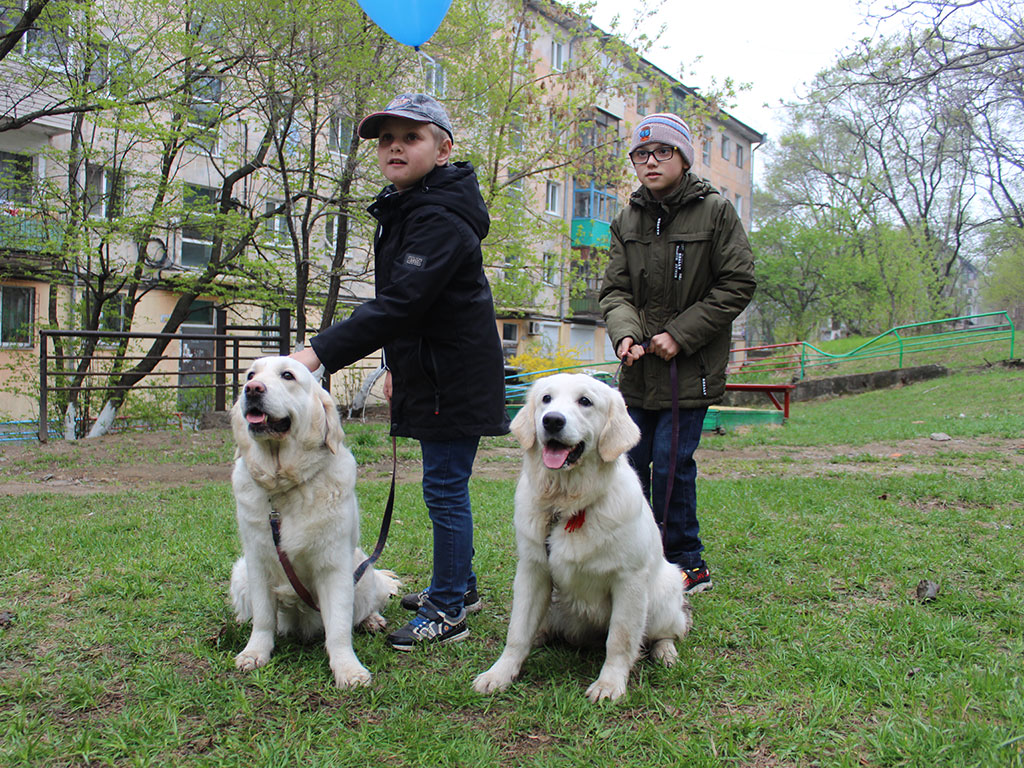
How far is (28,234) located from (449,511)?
12515mm

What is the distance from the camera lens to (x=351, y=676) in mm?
2654

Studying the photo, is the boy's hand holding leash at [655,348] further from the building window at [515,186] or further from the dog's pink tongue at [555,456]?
the building window at [515,186]

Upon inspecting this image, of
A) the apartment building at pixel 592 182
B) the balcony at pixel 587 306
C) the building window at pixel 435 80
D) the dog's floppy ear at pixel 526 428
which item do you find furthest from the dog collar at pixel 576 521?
the balcony at pixel 587 306

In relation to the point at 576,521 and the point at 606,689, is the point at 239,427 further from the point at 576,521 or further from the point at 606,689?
the point at 606,689

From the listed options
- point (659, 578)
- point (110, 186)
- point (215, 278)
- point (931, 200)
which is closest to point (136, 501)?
point (659, 578)

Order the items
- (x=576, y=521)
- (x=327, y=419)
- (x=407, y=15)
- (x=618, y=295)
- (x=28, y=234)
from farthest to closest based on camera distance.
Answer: (x=28, y=234) → (x=407, y=15) → (x=618, y=295) → (x=327, y=419) → (x=576, y=521)

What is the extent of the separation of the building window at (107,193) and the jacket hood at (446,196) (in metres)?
11.5

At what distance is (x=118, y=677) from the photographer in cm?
267

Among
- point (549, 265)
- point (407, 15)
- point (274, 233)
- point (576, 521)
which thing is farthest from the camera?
point (549, 265)

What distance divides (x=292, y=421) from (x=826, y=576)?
301 centimetres

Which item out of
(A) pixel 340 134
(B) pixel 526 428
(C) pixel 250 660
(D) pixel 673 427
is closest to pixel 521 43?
(A) pixel 340 134

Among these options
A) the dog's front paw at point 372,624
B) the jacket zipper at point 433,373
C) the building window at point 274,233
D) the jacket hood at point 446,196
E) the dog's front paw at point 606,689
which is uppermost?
the building window at point 274,233

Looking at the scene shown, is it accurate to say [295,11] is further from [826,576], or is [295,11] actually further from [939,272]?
[939,272]

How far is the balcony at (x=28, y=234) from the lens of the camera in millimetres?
11695
